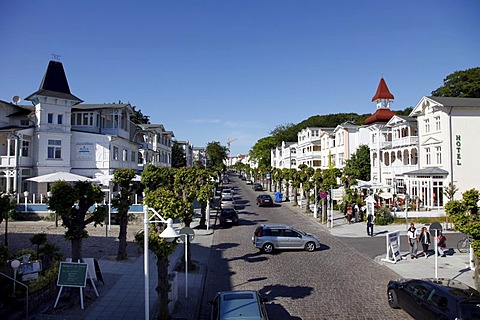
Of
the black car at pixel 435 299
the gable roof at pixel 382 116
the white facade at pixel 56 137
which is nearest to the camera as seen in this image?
the black car at pixel 435 299

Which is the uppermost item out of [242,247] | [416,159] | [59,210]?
[416,159]

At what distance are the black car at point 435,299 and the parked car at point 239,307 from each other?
4382 mm

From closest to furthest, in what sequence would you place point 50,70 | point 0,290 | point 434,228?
point 0,290 < point 434,228 < point 50,70

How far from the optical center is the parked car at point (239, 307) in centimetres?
816

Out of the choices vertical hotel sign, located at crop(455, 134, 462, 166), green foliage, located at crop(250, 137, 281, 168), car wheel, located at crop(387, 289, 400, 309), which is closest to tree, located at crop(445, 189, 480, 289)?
car wheel, located at crop(387, 289, 400, 309)

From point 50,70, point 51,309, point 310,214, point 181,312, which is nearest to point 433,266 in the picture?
point 181,312

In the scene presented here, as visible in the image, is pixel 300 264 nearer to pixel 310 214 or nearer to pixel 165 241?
pixel 165 241

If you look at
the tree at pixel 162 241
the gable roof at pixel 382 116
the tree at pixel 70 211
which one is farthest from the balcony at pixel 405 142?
the tree at pixel 70 211

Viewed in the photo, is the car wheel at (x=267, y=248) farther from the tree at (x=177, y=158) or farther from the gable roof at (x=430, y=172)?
the tree at (x=177, y=158)

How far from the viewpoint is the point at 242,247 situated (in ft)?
68.2

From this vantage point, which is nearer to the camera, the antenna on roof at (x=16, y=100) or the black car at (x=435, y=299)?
the black car at (x=435, y=299)

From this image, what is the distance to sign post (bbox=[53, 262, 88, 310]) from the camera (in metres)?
10.8

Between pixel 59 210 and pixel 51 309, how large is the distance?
10.2 feet

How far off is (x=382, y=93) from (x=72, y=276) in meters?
53.0
